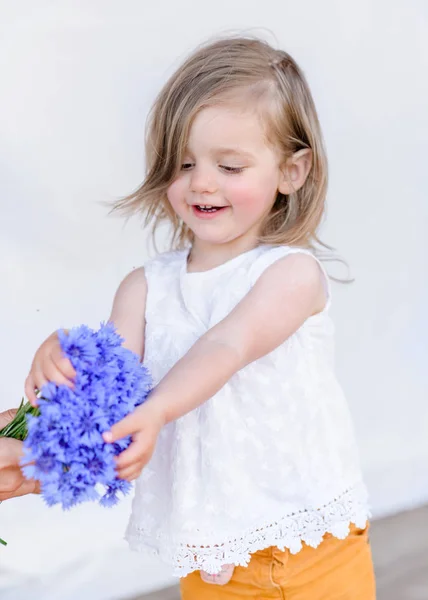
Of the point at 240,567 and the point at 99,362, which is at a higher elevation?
the point at 99,362

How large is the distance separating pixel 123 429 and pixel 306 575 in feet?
1.65

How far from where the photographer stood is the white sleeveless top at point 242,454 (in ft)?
4.33

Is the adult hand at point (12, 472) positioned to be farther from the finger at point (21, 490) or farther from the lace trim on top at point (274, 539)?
the lace trim on top at point (274, 539)

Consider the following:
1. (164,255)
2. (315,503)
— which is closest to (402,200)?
(164,255)

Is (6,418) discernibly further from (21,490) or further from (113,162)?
(113,162)

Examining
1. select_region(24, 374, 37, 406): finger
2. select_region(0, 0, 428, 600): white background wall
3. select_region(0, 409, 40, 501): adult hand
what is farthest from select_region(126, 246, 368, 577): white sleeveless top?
select_region(0, 0, 428, 600): white background wall

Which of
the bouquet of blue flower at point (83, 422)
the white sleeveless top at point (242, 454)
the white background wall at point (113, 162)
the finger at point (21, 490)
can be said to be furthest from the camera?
the white background wall at point (113, 162)

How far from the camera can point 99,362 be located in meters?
1.01

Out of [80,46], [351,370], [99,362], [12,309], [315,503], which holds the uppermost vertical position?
[80,46]

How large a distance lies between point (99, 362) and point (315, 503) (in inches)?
18.6

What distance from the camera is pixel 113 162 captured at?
2139mm

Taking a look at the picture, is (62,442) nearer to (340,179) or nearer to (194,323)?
(194,323)

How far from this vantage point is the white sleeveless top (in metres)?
1.32

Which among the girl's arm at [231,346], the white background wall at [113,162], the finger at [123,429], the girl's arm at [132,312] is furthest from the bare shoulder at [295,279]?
the white background wall at [113,162]
